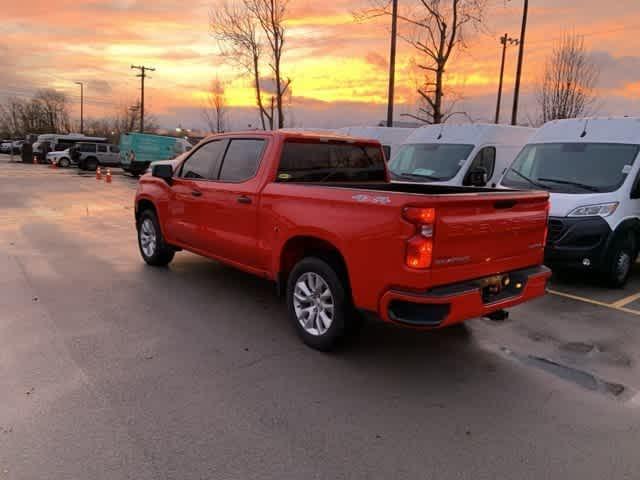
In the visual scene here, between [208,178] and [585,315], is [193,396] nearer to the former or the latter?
[208,178]

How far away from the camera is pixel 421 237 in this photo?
3631 millimetres

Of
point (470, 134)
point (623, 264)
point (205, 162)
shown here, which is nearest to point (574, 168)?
point (623, 264)

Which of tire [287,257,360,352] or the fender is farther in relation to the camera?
the fender

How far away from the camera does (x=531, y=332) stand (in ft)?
17.5

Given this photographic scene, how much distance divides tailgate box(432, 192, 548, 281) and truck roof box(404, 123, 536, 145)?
6483mm

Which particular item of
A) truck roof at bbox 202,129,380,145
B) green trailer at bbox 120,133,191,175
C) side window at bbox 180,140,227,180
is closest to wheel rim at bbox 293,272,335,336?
truck roof at bbox 202,129,380,145

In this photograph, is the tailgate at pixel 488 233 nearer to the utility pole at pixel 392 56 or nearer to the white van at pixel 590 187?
the white van at pixel 590 187

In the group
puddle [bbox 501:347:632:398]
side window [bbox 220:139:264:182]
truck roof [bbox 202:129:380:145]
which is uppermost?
truck roof [bbox 202:129:380:145]

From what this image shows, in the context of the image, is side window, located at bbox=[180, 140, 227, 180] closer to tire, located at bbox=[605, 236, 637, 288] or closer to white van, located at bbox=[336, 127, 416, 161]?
tire, located at bbox=[605, 236, 637, 288]

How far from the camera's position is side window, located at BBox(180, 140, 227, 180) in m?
6.07

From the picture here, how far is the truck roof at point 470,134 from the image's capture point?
424 inches

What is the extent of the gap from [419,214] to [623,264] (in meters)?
5.09

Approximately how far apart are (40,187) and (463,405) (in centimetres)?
2108

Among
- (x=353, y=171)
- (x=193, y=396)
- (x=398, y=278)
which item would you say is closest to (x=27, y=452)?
(x=193, y=396)
